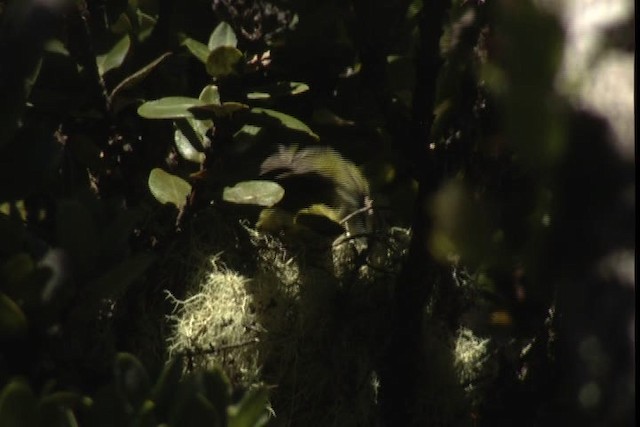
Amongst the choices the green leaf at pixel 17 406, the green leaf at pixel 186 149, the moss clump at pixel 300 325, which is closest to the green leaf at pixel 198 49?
the green leaf at pixel 186 149

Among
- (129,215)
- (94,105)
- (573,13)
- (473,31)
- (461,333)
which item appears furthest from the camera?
(461,333)

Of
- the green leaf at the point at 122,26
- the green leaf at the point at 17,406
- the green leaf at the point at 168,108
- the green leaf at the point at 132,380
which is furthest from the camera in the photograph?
the green leaf at the point at 122,26

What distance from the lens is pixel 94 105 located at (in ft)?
4.78

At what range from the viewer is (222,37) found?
147cm

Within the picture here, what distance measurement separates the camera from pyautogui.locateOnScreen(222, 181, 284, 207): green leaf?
4.73 ft

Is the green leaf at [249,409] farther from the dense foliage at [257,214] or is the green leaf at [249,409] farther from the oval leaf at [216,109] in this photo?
the oval leaf at [216,109]

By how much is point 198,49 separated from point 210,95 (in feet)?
0.27

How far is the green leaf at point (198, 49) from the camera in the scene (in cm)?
146

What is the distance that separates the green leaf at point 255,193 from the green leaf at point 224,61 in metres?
0.16

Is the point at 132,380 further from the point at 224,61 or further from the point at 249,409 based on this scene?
the point at 224,61

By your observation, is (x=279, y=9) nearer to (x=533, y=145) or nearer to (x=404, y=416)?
(x=404, y=416)

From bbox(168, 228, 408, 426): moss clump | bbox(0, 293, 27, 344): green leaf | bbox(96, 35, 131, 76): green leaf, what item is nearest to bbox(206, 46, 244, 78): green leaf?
bbox(96, 35, 131, 76): green leaf

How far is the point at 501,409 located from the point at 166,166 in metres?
0.58

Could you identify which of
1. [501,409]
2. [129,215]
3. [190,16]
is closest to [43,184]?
[129,215]
